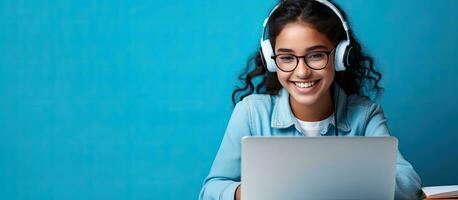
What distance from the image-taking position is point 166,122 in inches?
64.2

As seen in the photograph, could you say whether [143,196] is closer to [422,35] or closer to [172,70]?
[172,70]

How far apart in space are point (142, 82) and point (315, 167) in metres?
0.79

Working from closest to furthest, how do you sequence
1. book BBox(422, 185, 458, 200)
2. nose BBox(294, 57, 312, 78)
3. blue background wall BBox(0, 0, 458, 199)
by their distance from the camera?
book BBox(422, 185, 458, 200) → nose BBox(294, 57, 312, 78) → blue background wall BBox(0, 0, 458, 199)

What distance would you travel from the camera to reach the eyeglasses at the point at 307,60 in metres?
1.26

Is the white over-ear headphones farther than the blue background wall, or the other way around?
the blue background wall

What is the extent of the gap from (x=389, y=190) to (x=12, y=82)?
3.61 feet

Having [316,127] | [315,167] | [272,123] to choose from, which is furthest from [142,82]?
[315,167]

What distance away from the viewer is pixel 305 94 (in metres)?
1.28

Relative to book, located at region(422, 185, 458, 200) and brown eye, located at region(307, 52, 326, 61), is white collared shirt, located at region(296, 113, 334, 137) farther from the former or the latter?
book, located at region(422, 185, 458, 200)

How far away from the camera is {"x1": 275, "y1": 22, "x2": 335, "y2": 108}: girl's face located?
125 centimetres

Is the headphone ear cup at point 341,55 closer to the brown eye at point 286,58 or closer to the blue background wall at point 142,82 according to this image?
the brown eye at point 286,58

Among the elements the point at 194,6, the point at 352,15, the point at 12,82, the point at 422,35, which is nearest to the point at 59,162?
the point at 12,82

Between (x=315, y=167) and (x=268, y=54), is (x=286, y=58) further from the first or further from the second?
(x=315, y=167)

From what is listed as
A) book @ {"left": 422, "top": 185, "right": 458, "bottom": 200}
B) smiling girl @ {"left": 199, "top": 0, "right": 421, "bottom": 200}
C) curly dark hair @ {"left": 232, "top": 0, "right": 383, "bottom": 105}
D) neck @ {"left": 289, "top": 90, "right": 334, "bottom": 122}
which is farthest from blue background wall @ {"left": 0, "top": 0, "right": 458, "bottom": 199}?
book @ {"left": 422, "top": 185, "right": 458, "bottom": 200}
